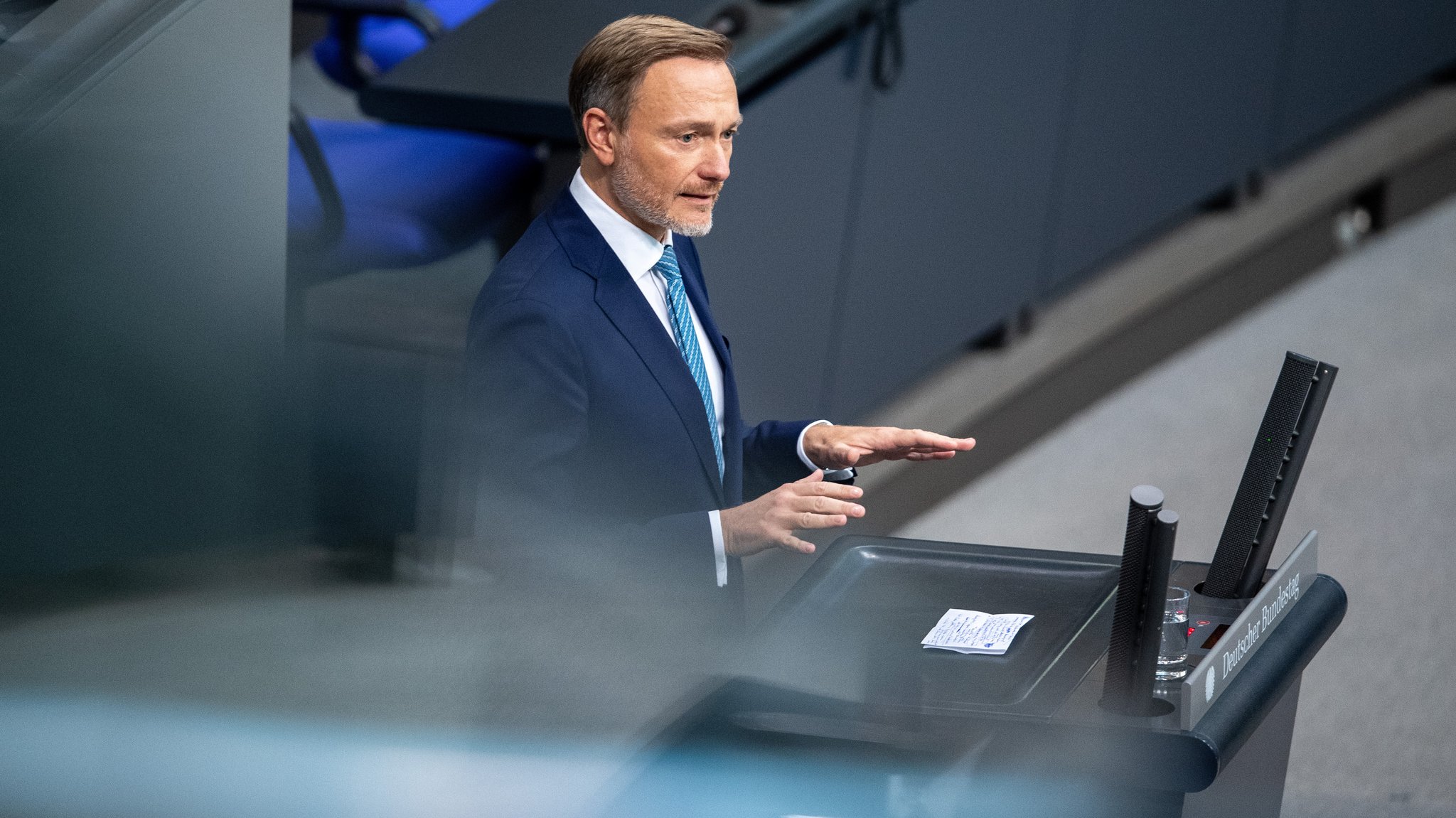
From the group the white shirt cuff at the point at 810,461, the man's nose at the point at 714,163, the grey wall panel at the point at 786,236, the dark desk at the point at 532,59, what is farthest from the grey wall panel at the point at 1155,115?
the man's nose at the point at 714,163

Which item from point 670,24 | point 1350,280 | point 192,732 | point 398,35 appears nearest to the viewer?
point 670,24

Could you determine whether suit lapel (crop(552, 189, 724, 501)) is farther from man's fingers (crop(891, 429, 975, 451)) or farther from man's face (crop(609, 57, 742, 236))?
man's fingers (crop(891, 429, 975, 451))

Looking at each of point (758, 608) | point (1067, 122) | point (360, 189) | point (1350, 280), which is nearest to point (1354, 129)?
point (1350, 280)

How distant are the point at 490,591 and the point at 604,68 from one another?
620 mm

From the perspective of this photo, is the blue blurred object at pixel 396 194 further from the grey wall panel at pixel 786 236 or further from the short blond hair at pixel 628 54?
the short blond hair at pixel 628 54

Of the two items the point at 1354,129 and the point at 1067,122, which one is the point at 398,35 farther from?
the point at 1354,129

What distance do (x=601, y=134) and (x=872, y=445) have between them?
1.14 feet

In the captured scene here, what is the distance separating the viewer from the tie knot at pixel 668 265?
146 centimetres

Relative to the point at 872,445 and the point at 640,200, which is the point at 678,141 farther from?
the point at 872,445

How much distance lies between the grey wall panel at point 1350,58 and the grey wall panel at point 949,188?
32.7 inches

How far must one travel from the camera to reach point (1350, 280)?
13.2 feet

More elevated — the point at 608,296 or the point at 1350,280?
the point at 1350,280

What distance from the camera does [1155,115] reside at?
11.7ft

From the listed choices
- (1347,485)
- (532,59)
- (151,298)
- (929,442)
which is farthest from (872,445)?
(1347,485)
